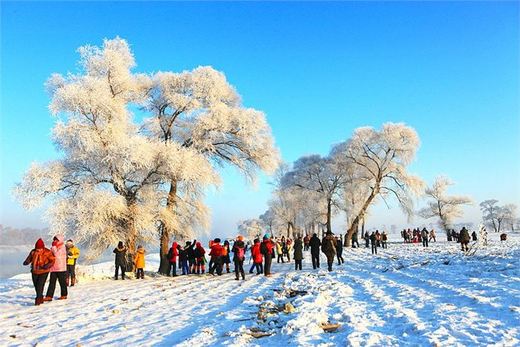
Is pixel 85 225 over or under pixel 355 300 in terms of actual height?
over

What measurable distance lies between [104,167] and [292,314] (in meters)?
13.4

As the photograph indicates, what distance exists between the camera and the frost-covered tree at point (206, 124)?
66.8 feet

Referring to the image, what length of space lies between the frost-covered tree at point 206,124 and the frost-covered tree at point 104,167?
1.47m

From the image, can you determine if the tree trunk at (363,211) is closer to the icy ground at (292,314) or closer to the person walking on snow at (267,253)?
the person walking on snow at (267,253)

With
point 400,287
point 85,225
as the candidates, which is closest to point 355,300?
point 400,287

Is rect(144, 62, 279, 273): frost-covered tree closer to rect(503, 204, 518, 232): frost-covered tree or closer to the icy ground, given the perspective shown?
the icy ground

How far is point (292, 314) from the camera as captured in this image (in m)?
7.33

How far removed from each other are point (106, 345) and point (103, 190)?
12536mm

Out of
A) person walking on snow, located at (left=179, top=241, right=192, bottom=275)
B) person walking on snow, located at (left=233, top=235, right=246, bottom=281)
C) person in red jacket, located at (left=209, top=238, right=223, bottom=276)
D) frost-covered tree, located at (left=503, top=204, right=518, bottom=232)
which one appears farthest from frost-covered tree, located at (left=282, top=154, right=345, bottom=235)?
frost-covered tree, located at (left=503, top=204, right=518, bottom=232)

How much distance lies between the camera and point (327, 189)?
44438 mm

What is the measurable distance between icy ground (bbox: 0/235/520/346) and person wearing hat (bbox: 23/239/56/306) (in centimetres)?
53

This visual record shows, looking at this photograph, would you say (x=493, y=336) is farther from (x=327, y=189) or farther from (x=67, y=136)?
(x=327, y=189)

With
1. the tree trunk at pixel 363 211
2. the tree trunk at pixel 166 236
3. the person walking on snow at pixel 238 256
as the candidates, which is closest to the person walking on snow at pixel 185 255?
the tree trunk at pixel 166 236

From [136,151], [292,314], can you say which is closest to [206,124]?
[136,151]
